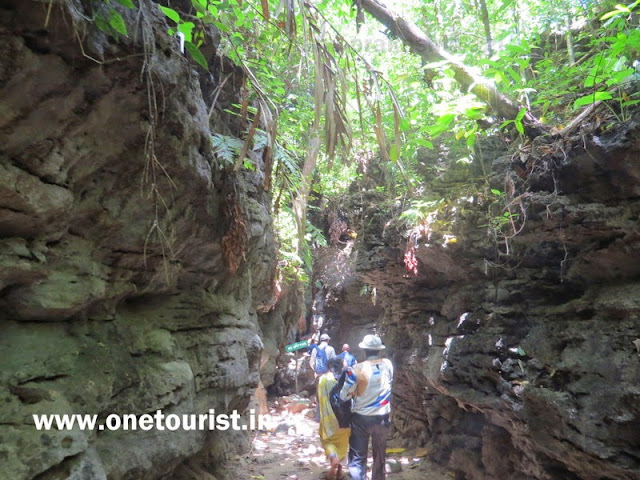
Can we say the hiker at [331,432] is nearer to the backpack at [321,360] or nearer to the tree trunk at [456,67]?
the backpack at [321,360]

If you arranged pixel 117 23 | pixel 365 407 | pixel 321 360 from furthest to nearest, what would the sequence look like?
pixel 321 360 → pixel 365 407 → pixel 117 23

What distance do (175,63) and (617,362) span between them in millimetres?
4625

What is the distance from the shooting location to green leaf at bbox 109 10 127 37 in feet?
7.34

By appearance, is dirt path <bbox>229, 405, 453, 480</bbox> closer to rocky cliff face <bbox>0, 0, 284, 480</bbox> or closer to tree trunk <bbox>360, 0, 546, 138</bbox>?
rocky cliff face <bbox>0, 0, 284, 480</bbox>

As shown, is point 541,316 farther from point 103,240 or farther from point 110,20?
point 110,20

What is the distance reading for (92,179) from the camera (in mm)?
2801

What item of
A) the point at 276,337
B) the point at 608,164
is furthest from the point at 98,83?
the point at 276,337

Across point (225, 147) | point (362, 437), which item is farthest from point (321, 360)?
point (225, 147)

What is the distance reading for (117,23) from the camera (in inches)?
88.5

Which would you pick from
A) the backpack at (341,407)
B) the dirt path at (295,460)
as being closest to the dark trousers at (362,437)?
the backpack at (341,407)

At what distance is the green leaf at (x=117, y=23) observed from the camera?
2.24 metres

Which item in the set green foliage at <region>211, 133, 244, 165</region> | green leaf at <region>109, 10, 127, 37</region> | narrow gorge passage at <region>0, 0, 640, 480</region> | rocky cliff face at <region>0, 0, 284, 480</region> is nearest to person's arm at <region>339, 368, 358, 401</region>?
narrow gorge passage at <region>0, 0, 640, 480</region>

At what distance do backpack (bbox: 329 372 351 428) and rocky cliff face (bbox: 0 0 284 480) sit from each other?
79.6 inches

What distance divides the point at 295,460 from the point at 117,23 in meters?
6.97
